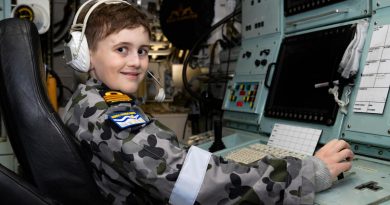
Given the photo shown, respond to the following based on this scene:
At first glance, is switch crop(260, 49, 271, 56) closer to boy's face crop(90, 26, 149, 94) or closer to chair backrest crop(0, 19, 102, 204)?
boy's face crop(90, 26, 149, 94)

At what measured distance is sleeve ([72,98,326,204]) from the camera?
3.09 ft

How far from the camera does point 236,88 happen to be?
2402mm

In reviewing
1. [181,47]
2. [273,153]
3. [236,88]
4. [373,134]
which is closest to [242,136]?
[236,88]

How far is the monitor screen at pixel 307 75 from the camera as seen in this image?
1704 millimetres

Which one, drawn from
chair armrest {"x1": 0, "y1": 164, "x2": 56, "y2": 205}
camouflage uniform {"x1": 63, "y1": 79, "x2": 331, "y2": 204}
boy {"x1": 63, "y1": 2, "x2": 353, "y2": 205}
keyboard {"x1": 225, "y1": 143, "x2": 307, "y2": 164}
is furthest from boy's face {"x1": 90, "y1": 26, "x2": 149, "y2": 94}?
keyboard {"x1": 225, "y1": 143, "x2": 307, "y2": 164}

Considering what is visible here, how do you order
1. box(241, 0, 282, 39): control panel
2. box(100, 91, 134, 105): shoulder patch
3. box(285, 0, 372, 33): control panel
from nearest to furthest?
box(100, 91, 134, 105): shoulder patch
box(285, 0, 372, 33): control panel
box(241, 0, 282, 39): control panel

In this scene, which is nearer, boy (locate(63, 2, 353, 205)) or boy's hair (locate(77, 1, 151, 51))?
boy (locate(63, 2, 353, 205))

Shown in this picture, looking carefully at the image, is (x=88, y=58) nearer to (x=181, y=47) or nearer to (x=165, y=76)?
(x=181, y=47)

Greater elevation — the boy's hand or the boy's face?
the boy's face

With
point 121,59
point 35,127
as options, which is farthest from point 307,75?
point 35,127

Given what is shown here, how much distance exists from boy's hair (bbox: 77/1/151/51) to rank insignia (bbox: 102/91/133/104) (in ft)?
0.58

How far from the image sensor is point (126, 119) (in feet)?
3.18

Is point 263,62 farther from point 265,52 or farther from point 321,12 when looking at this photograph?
point 321,12

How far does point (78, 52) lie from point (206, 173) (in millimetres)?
562
